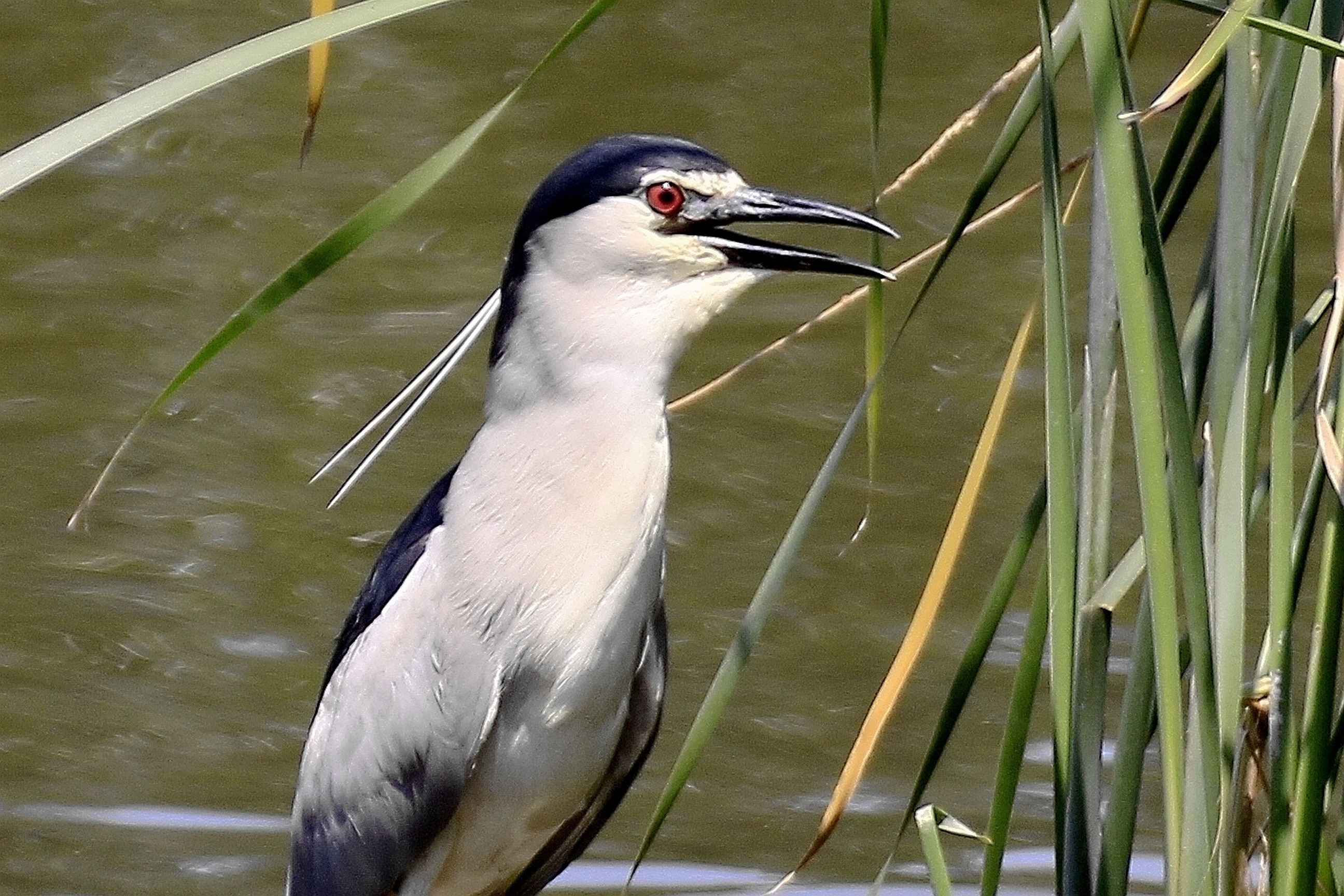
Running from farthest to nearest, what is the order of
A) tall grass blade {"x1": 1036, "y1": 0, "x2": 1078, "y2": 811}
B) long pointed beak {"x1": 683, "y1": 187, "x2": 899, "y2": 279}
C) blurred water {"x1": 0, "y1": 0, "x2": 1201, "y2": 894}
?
blurred water {"x1": 0, "y1": 0, "x2": 1201, "y2": 894} < long pointed beak {"x1": 683, "y1": 187, "x2": 899, "y2": 279} < tall grass blade {"x1": 1036, "y1": 0, "x2": 1078, "y2": 811}

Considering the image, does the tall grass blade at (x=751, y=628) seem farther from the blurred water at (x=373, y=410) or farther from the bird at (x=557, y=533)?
the blurred water at (x=373, y=410)

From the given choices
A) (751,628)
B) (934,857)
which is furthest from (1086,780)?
(751,628)

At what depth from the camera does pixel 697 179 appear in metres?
2.53

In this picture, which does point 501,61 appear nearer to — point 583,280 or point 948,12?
point 948,12

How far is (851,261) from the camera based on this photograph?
2396mm

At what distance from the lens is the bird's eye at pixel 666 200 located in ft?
8.27

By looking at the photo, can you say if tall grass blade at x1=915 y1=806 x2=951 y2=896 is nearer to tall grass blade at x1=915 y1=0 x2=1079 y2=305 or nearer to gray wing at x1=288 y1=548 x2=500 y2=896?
tall grass blade at x1=915 y1=0 x2=1079 y2=305

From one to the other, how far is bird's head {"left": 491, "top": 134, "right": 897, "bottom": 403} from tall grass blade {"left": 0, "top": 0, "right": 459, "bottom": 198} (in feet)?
3.06

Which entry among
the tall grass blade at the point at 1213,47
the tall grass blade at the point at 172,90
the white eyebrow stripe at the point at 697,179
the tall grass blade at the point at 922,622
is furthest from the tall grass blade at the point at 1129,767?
the white eyebrow stripe at the point at 697,179

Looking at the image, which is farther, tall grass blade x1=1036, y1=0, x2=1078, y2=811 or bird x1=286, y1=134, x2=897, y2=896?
bird x1=286, y1=134, x2=897, y2=896

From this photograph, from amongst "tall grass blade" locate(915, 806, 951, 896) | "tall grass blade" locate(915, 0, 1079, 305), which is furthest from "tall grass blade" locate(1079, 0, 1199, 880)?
"tall grass blade" locate(915, 806, 951, 896)

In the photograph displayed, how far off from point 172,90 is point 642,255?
1.05 meters

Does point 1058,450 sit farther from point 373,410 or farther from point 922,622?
point 373,410

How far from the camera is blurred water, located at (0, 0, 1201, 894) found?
4.07m
